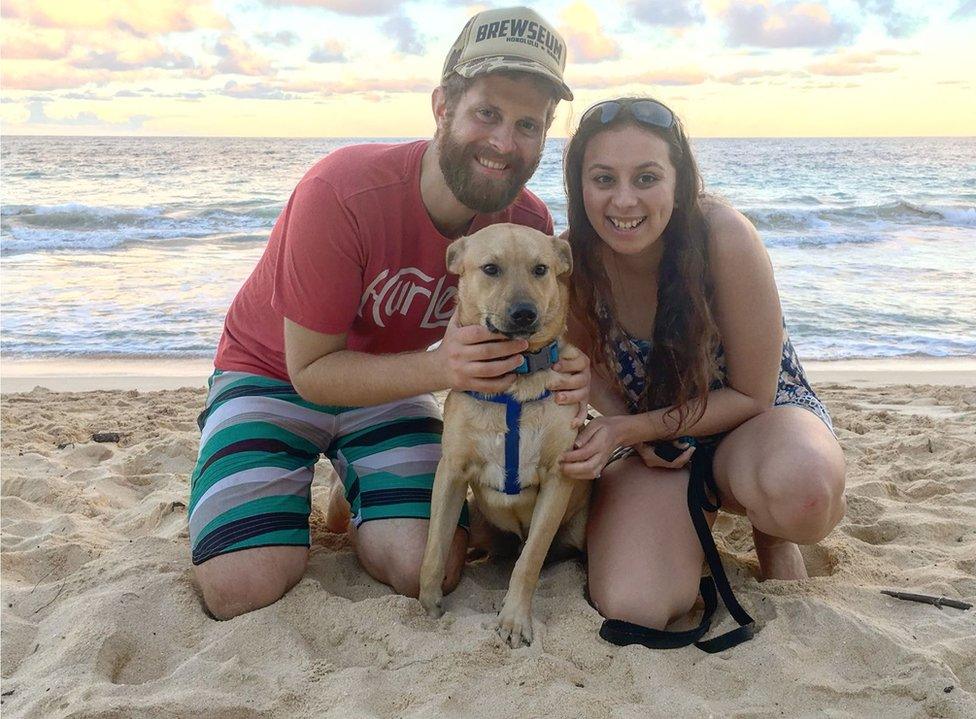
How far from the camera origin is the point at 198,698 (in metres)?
2.29

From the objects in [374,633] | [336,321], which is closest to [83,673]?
[374,633]

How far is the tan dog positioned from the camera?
2824 mm

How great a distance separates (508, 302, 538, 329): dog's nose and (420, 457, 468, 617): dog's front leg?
1.89 feet

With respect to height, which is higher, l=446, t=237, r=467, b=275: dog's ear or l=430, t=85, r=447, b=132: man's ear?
l=430, t=85, r=447, b=132: man's ear


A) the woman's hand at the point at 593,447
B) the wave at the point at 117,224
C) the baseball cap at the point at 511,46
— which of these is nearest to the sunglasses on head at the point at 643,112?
the baseball cap at the point at 511,46

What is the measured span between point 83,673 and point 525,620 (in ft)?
4.44

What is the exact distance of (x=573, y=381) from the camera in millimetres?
2918

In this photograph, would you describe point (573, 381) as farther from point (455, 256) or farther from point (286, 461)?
point (286, 461)

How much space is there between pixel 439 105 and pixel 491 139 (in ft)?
1.19

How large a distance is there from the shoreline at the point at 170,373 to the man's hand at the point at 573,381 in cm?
396

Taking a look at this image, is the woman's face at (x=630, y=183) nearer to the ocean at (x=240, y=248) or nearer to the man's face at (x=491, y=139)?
the man's face at (x=491, y=139)

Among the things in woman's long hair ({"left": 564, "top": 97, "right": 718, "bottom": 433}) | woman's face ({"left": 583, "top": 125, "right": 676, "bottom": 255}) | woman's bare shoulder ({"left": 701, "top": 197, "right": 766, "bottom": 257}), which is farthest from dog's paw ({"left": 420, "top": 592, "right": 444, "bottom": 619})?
woman's bare shoulder ({"left": 701, "top": 197, "right": 766, "bottom": 257})

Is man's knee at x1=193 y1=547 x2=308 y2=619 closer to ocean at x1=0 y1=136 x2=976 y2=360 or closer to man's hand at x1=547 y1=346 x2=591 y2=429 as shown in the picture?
man's hand at x1=547 y1=346 x2=591 y2=429

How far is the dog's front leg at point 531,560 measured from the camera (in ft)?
8.79
